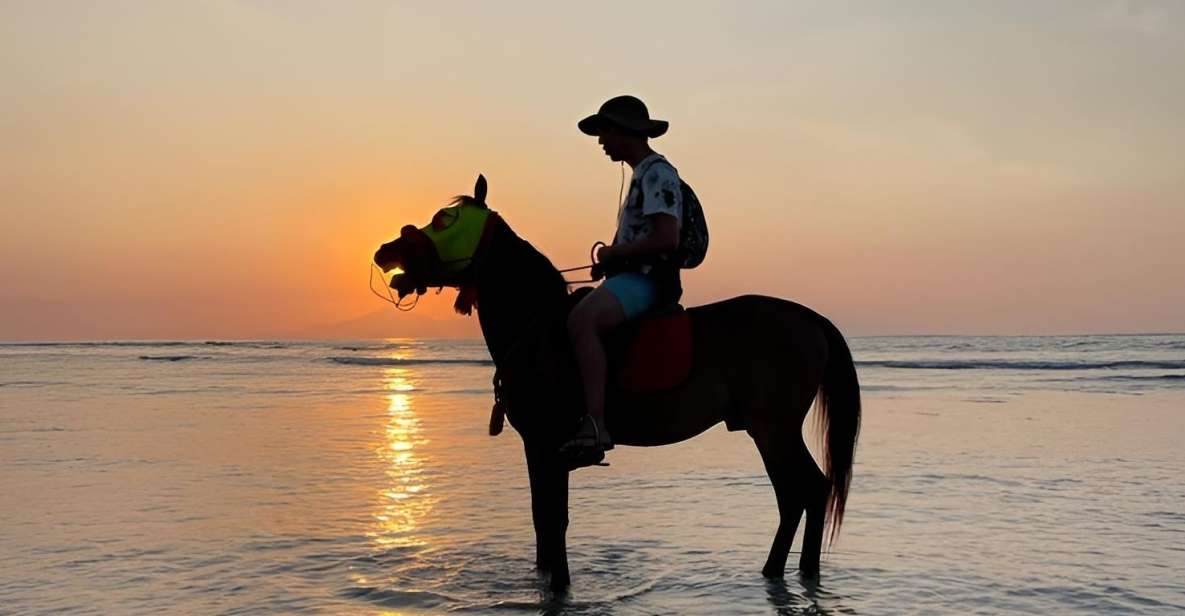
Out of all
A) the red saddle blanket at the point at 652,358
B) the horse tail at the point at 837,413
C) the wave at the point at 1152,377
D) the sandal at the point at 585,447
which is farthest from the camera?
the wave at the point at 1152,377

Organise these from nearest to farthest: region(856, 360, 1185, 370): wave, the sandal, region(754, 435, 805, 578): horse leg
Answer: the sandal, region(754, 435, 805, 578): horse leg, region(856, 360, 1185, 370): wave

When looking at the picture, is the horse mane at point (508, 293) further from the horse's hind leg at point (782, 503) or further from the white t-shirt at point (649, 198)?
the horse's hind leg at point (782, 503)

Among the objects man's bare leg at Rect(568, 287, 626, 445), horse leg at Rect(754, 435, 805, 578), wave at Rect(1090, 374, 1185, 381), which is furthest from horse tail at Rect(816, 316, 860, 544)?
wave at Rect(1090, 374, 1185, 381)

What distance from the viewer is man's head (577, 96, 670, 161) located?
17.1 feet

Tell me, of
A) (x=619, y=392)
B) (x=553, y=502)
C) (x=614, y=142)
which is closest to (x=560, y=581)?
(x=553, y=502)

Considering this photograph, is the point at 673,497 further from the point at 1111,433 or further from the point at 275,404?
the point at 275,404

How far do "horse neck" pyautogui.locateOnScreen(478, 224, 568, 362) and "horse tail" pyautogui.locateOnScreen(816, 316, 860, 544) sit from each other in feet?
5.39

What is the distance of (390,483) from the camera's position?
8672 mm

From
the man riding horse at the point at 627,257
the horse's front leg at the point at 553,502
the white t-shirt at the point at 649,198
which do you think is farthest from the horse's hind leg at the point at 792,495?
the white t-shirt at the point at 649,198

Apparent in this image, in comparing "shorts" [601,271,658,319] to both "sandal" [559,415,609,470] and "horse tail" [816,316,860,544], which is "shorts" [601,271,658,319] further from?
"horse tail" [816,316,860,544]

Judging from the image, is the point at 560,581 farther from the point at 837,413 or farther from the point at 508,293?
the point at 837,413

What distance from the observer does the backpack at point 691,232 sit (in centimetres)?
527

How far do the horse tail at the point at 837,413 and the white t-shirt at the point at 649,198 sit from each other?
1.29m

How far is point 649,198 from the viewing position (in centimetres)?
506
